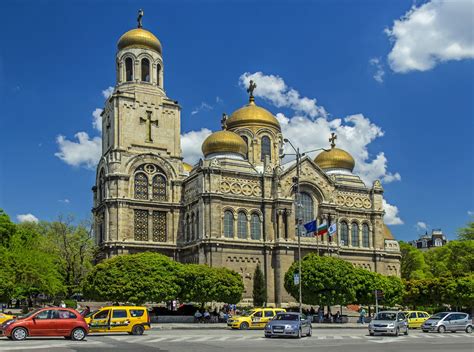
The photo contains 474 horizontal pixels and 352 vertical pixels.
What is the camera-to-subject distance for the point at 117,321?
123 ft

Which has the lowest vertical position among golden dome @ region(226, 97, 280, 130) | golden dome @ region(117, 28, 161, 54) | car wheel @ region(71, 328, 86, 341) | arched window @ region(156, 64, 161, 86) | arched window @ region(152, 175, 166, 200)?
car wheel @ region(71, 328, 86, 341)

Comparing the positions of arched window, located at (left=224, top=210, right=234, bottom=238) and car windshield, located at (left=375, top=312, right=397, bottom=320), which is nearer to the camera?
car windshield, located at (left=375, top=312, right=397, bottom=320)

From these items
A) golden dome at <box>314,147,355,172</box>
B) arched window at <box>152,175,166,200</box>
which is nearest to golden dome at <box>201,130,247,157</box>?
arched window at <box>152,175,166,200</box>

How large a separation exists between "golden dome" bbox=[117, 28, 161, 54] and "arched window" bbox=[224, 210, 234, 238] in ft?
73.6

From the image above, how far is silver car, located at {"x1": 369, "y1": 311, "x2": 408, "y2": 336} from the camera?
38938mm

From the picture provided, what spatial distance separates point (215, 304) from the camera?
224ft

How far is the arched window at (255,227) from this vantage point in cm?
7262

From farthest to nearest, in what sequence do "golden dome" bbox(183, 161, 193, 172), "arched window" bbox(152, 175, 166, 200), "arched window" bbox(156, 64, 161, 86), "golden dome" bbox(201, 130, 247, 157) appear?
"golden dome" bbox(183, 161, 193, 172), "arched window" bbox(156, 64, 161, 86), "golden dome" bbox(201, 130, 247, 157), "arched window" bbox(152, 175, 166, 200)

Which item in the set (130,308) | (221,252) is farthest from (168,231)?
(130,308)

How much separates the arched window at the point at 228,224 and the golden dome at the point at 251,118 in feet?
54.6

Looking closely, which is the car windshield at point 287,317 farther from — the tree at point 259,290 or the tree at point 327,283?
the tree at point 259,290

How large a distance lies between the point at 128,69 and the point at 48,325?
2046 inches

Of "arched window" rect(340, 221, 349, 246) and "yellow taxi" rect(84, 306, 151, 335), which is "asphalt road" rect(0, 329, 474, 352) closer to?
"yellow taxi" rect(84, 306, 151, 335)

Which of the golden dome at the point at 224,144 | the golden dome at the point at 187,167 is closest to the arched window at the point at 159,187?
the golden dome at the point at 224,144
